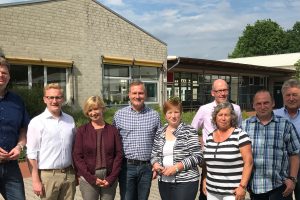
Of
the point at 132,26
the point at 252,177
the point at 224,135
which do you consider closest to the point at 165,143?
the point at 224,135

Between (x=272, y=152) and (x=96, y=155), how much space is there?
5.65 ft

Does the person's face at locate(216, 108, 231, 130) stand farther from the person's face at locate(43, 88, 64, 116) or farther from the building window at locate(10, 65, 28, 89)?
the building window at locate(10, 65, 28, 89)

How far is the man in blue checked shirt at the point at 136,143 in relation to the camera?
173 inches

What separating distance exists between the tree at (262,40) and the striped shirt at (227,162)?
66670 mm

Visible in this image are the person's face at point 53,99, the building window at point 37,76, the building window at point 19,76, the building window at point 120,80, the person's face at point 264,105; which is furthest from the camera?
the building window at point 120,80

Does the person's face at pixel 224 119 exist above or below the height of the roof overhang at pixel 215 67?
below

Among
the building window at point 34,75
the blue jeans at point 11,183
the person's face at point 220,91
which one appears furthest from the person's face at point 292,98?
the building window at point 34,75

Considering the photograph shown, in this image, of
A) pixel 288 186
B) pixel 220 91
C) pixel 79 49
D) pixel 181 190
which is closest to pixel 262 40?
pixel 79 49

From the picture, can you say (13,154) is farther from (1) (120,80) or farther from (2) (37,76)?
(1) (120,80)

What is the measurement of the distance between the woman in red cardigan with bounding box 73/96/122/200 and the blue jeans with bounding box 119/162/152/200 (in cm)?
22

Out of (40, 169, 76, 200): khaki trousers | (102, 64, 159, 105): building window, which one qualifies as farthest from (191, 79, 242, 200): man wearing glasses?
(102, 64, 159, 105): building window

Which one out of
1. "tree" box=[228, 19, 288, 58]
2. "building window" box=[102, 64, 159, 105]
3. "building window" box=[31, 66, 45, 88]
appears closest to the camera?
"building window" box=[31, 66, 45, 88]

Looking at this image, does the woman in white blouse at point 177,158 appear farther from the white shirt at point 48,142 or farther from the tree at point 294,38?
the tree at point 294,38

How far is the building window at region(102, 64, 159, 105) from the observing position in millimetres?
18312
